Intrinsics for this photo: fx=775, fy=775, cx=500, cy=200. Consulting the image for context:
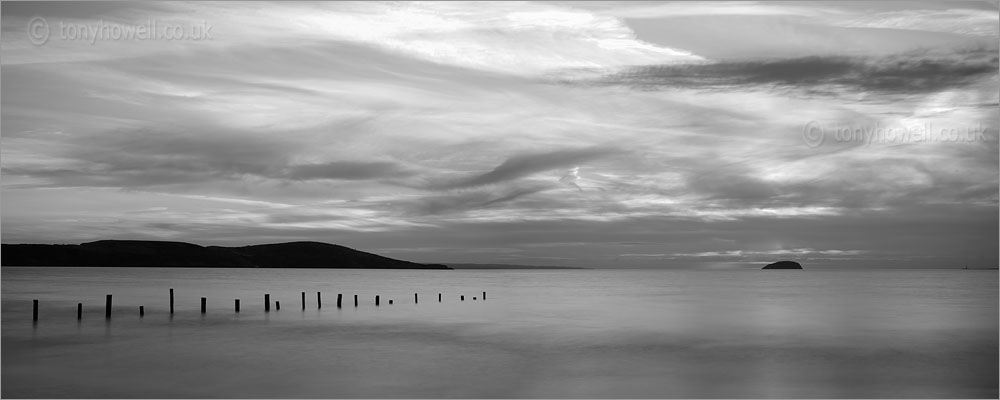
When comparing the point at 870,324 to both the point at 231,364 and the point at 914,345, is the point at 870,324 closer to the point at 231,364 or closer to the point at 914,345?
the point at 914,345

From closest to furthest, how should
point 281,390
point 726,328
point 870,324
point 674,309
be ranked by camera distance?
point 281,390
point 726,328
point 870,324
point 674,309

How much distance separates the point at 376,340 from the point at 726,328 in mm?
17312

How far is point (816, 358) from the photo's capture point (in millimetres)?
26047

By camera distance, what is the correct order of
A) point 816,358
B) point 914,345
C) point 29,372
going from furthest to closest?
point 914,345, point 816,358, point 29,372

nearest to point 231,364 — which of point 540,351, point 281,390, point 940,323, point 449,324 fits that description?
point 281,390

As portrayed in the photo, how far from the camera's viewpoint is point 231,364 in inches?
915

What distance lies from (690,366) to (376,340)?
12650 millimetres

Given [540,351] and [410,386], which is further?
[540,351]

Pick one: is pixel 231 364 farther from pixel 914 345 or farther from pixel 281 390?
pixel 914 345

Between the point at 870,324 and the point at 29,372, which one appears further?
the point at 870,324

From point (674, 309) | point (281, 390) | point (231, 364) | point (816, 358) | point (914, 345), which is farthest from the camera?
point (674, 309)

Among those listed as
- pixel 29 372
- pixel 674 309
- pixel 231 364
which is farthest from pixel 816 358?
pixel 674 309

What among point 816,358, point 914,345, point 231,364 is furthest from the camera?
point 914,345

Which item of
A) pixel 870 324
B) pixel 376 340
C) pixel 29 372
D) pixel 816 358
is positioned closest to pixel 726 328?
pixel 870 324
